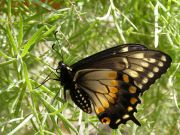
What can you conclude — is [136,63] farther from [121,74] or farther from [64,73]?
[64,73]

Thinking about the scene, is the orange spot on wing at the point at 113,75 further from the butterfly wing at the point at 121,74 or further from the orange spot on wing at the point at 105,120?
the orange spot on wing at the point at 105,120

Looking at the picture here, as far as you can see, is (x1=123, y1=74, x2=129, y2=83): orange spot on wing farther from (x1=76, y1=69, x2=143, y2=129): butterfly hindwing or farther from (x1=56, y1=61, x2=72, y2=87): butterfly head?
(x1=56, y1=61, x2=72, y2=87): butterfly head

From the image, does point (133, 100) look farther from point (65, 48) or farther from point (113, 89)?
point (65, 48)

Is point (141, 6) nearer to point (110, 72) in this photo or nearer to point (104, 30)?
point (104, 30)

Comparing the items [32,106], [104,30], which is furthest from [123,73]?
[104,30]

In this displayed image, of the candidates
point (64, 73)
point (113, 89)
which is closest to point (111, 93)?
point (113, 89)

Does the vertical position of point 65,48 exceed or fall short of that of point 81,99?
it exceeds it
